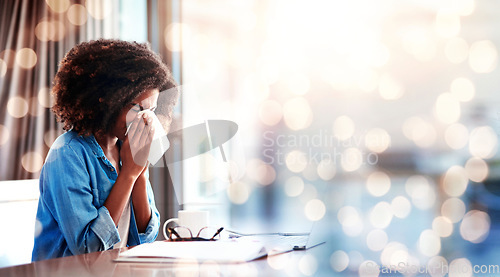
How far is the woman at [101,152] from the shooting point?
0.96 m

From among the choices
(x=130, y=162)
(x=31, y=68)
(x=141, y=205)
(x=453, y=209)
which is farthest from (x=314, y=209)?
(x=31, y=68)

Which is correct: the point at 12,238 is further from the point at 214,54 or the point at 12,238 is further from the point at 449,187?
the point at 449,187

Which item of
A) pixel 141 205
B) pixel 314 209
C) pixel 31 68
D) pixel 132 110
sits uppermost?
pixel 31 68

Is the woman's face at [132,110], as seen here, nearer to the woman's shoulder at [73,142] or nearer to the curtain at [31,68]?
the woman's shoulder at [73,142]

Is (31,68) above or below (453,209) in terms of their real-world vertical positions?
above

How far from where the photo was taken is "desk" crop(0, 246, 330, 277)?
2.12ft

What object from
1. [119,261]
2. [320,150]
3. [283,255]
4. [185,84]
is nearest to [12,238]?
[119,261]

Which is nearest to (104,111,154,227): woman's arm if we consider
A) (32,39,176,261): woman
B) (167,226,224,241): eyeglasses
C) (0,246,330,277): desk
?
(32,39,176,261): woman

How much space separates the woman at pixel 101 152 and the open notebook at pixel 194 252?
0.60 feet

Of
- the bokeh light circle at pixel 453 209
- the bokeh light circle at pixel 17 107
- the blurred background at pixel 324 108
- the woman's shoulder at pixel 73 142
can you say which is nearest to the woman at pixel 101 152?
the woman's shoulder at pixel 73 142

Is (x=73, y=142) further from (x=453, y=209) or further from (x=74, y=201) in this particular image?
(x=453, y=209)

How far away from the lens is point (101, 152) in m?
1.11

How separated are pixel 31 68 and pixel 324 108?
127 centimetres

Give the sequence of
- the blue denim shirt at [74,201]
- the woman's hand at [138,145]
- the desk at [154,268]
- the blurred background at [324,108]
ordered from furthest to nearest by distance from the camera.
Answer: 1. the blurred background at [324,108]
2. the woman's hand at [138,145]
3. the blue denim shirt at [74,201]
4. the desk at [154,268]
